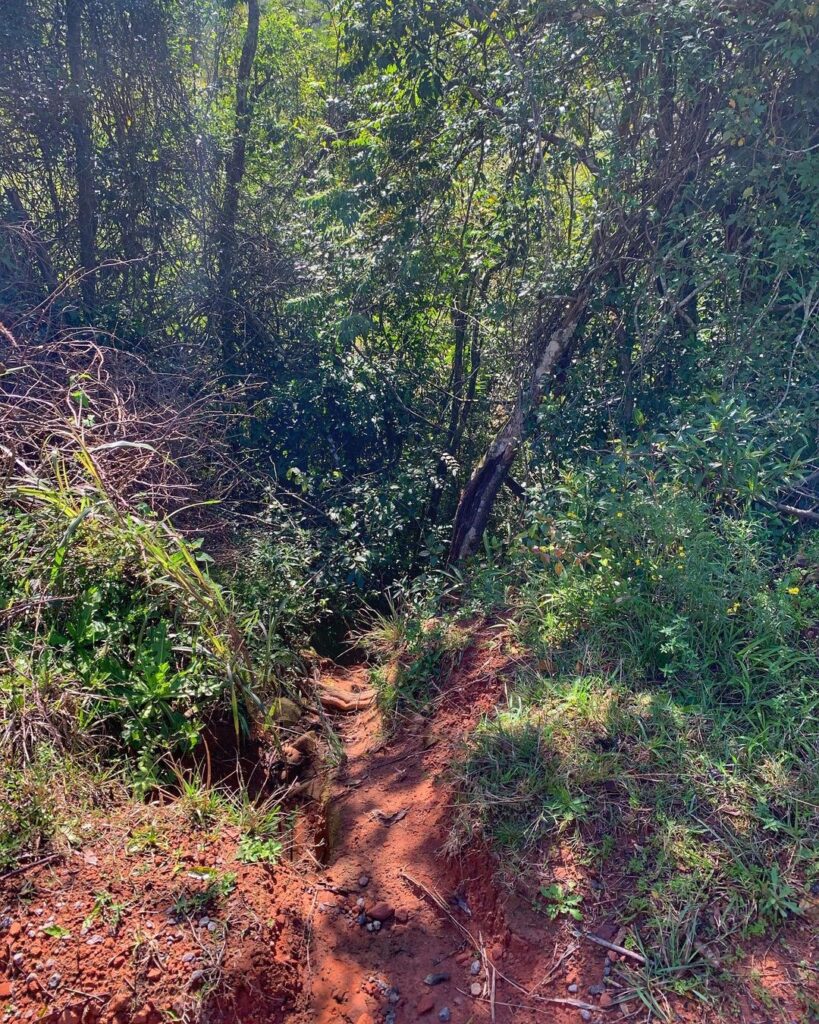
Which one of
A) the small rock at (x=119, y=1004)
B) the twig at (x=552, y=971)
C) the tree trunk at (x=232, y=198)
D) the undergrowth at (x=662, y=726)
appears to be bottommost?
the small rock at (x=119, y=1004)

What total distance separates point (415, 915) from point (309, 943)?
0.39 meters

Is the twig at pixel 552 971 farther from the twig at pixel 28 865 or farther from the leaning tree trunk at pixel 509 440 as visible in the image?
the leaning tree trunk at pixel 509 440

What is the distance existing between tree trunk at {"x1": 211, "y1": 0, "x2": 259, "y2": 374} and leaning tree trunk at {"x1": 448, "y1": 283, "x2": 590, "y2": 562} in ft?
7.43

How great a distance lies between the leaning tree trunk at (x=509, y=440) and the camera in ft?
16.2

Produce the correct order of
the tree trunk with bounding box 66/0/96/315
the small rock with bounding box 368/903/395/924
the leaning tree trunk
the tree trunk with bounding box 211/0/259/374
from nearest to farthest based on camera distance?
the small rock with bounding box 368/903/395/924
the leaning tree trunk
the tree trunk with bounding box 66/0/96/315
the tree trunk with bounding box 211/0/259/374

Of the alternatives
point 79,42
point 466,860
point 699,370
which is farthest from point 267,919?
point 79,42

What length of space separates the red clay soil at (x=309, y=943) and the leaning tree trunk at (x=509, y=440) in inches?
98.8

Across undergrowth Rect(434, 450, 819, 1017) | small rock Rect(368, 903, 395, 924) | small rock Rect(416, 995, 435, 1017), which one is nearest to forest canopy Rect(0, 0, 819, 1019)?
undergrowth Rect(434, 450, 819, 1017)

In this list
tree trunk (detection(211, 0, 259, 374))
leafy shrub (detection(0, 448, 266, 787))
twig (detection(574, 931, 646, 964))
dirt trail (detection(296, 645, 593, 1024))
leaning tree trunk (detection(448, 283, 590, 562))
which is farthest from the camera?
tree trunk (detection(211, 0, 259, 374))

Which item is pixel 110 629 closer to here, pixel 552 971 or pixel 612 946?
pixel 552 971

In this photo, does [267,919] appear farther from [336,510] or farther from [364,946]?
[336,510]

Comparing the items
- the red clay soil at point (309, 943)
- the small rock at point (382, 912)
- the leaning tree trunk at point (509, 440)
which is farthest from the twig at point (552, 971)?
the leaning tree trunk at point (509, 440)

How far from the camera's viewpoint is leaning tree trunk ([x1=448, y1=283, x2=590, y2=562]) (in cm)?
495

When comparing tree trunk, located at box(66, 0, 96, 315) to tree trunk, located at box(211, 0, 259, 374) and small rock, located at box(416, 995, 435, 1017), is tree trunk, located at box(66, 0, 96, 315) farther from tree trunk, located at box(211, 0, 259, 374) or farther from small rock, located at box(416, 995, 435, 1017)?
small rock, located at box(416, 995, 435, 1017)
